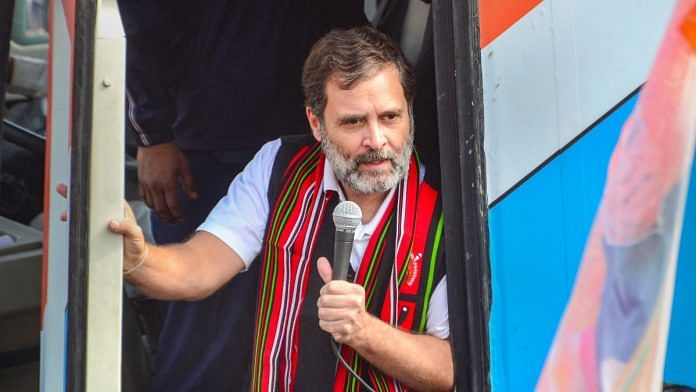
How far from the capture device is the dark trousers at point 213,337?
2697mm

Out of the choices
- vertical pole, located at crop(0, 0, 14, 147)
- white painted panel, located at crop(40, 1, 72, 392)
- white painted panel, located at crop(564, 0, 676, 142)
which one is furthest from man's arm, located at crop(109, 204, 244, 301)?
white painted panel, located at crop(564, 0, 676, 142)

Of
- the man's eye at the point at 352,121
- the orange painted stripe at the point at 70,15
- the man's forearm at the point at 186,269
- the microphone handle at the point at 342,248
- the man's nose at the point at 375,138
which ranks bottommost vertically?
the man's forearm at the point at 186,269

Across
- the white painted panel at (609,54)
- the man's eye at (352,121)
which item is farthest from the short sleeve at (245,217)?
the white painted panel at (609,54)

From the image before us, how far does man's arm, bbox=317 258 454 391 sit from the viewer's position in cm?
188

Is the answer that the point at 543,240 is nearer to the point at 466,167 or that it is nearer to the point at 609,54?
the point at 466,167

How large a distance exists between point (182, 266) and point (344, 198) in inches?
15.9

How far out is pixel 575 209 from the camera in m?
1.70

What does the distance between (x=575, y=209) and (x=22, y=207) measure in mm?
2143

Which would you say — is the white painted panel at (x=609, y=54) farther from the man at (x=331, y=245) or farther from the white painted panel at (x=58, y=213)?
the white painted panel at (x=58, y=213)

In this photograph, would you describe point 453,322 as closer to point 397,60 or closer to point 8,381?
point 397,60

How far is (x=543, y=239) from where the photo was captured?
1.70 metres

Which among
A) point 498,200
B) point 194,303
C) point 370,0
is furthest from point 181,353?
point 498,200

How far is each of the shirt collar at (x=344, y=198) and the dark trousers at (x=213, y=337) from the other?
0.49 m

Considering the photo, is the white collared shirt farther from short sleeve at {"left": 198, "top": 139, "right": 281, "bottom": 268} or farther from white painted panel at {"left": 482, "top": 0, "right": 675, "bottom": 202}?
white painted panel at {"left": 482, "top": 0, "right": 675, "bottom": 202}
